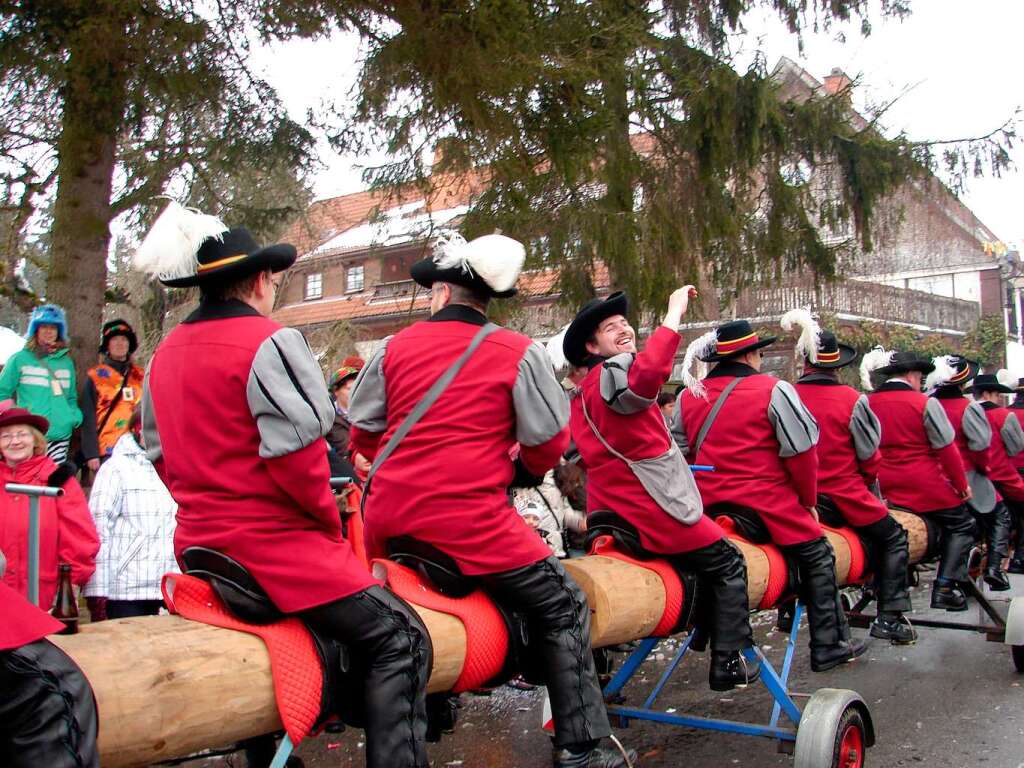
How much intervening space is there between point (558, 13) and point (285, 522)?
7.07 m

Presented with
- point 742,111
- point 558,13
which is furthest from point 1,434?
point 742,111

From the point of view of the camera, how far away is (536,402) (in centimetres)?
401

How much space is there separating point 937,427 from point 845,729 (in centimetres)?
393

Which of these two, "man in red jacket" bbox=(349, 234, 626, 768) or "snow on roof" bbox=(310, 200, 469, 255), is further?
"snow on roof" bbox=(310, 200, 469, 255)

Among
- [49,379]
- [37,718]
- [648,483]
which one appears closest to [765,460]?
[648,483]

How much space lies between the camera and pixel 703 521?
5.22m

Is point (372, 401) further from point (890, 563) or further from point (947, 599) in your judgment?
point (947, 599)

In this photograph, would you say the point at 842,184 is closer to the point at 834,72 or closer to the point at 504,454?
Result: the point at 834,72

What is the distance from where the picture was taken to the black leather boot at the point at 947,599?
8.60 metres

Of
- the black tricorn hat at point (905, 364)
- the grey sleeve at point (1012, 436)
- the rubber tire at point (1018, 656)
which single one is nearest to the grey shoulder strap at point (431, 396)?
the black tricorn hat at point (905, 364)

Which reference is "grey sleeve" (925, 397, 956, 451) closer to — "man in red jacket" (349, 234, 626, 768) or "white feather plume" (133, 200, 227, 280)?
"man in red jacket" (349, 234, 626, 768)

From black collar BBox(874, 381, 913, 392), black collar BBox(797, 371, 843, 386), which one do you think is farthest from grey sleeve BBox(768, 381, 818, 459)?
black collar BBox(874, 381, 913, 392)

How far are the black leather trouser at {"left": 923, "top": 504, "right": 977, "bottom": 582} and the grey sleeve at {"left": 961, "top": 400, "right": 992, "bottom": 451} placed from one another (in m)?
1.32

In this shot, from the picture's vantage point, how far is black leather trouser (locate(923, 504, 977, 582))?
848cm
